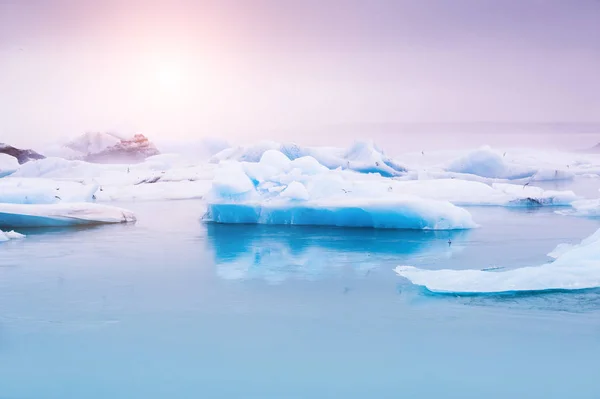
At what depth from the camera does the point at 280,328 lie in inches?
175

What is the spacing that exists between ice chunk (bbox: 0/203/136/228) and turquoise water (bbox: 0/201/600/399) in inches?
82.6

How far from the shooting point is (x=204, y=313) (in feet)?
16.0

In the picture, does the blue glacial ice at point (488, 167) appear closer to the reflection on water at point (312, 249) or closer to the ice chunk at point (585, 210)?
the ice chunk at point (585, 210)

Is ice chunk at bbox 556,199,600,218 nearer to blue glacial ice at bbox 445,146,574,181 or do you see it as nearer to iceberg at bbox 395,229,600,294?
iceberg at bbox 395,229,600,294

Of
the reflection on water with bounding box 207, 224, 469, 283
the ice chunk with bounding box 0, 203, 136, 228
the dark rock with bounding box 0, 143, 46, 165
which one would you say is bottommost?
the reflection on water with bounding box 207, 224, 469, 283

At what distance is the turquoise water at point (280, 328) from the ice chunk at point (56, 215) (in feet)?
6.88

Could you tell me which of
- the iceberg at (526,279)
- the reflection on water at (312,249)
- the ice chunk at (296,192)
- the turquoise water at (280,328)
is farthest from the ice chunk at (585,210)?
the iceberg at (526,279)

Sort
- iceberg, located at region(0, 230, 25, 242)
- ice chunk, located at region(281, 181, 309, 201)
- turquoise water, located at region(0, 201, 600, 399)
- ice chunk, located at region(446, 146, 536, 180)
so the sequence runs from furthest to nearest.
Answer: ice chunk, located at region(446, 146, 536, 180)
ice chunk, located at region(281, 181, 309, 201)
iceberg, located at region(0, 230, 25, 242)
turquoise water, located at region(0, 201, 600, 399)

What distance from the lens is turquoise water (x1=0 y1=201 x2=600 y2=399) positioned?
348cm

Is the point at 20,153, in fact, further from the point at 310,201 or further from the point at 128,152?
the point at 310,201

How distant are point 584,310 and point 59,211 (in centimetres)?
742

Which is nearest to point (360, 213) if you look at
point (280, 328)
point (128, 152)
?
point (280, 328)

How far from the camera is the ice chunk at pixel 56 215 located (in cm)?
950

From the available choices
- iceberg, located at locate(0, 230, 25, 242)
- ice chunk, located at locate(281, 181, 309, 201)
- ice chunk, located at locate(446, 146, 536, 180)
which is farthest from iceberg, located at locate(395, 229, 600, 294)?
ice chunk, located at locate(446, 146, 536, 180)
